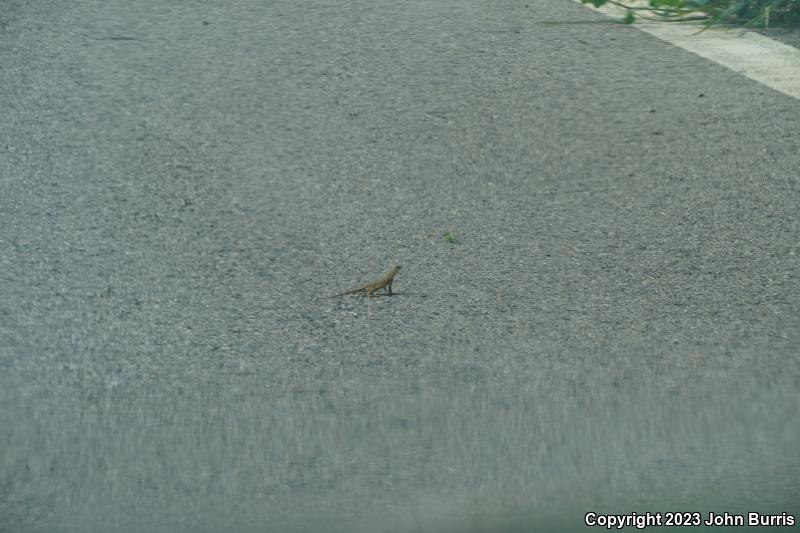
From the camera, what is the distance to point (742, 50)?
8.04 metres

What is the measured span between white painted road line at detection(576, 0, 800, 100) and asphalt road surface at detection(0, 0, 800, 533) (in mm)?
229

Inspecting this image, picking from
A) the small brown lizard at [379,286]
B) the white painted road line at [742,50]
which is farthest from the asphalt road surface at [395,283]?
the white painted road line at [742,50]

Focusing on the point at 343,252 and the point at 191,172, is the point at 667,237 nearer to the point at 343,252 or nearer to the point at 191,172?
the point at 343,252

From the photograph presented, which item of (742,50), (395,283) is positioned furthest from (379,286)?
(742,50)

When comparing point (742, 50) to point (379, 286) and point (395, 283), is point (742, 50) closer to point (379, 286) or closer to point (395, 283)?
point (395, 283)

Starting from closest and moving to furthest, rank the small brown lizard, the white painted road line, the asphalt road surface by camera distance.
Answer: the asphalt road surface
the small brown lizard
the white painted road line

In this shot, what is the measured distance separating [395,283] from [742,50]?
4.06m

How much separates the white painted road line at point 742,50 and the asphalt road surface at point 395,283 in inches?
9.0

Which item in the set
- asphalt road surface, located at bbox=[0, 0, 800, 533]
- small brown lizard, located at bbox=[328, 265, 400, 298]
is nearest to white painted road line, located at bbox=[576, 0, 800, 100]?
asphalt road surface, located at bbox=[0, 0, 800, 533]

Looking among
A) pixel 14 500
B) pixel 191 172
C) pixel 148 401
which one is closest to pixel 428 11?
pixel 191 172

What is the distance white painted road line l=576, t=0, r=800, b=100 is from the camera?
7.40m

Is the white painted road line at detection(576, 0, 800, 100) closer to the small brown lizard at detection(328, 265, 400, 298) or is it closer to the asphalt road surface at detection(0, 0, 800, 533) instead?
the asphalt road surface at detection(0, 0, 800, 533)

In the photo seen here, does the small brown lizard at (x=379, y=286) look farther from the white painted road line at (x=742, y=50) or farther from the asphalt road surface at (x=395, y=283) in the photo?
the white painted road line at (x=742, y=50)

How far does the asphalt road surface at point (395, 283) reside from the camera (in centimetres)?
360
